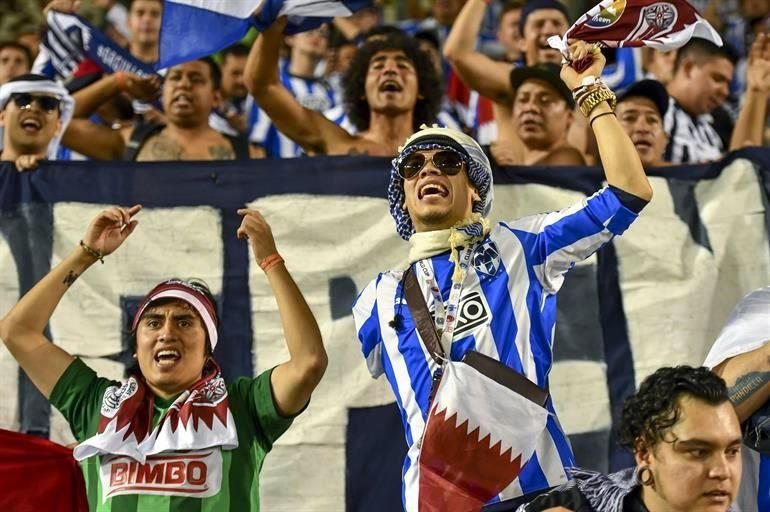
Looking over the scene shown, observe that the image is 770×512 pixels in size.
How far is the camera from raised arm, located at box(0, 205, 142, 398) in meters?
5.45

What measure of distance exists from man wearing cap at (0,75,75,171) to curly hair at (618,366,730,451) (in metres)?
3.59

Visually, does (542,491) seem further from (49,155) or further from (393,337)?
(49,155)

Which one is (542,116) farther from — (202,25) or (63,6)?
(63,6)

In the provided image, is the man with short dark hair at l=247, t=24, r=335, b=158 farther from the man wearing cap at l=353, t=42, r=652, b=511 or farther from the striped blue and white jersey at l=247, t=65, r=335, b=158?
the man wearing cap at l=353, t=42, r=652, b=511

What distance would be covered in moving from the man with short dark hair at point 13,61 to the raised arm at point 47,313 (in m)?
3.51

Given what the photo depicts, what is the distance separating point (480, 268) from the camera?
196 inches

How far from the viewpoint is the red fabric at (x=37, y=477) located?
5.45 meters

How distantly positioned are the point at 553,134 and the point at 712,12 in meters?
4.18

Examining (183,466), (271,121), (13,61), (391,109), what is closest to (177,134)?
(271,121)

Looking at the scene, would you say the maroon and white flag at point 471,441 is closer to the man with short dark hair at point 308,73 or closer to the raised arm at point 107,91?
the raised arm at point 107,91

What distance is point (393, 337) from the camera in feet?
16.4

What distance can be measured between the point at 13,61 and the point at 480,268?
4.75 metres

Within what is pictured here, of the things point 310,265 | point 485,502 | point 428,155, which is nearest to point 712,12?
point 310,265

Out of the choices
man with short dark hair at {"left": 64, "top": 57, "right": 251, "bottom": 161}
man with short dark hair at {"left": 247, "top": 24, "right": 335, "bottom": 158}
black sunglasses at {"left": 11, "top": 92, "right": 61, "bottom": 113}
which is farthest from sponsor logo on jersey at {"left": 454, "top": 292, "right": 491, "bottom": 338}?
man with short dark hair at {"left": 247, "top": 24, "right": 335, "bottom": 158}
